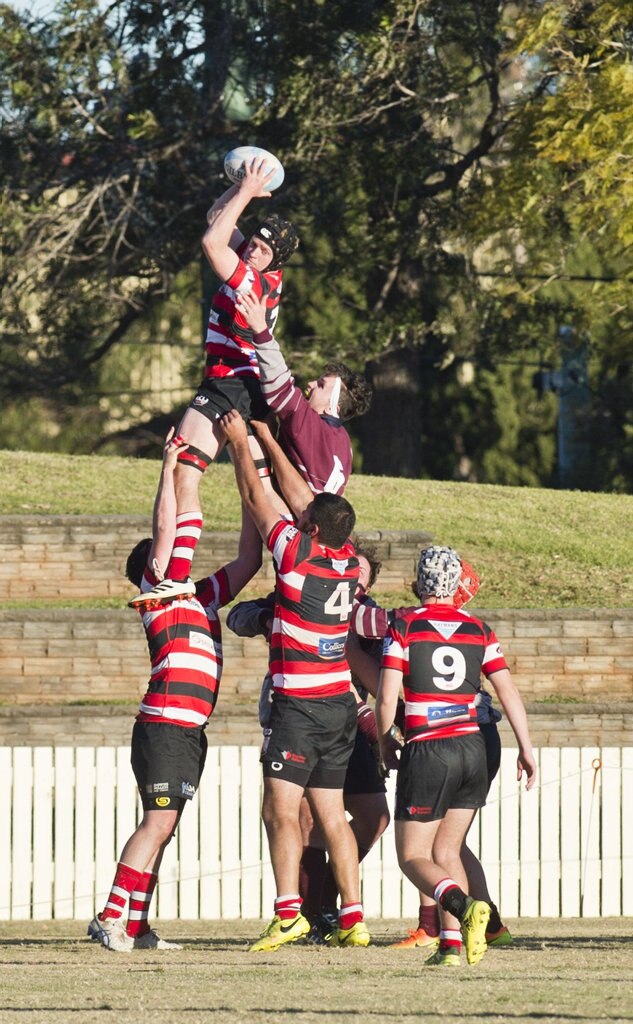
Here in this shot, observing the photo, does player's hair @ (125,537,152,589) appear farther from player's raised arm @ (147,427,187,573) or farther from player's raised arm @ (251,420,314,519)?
player's raised arm @ (251,420,314,519)

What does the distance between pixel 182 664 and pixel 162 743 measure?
0.39 metres

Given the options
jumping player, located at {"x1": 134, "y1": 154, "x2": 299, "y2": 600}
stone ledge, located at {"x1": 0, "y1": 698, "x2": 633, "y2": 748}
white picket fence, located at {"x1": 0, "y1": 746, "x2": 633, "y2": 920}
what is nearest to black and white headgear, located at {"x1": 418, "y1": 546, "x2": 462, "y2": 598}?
jumping player, located at {"x1": 134, "y1": 154, "x2": 299, "y2": 600}

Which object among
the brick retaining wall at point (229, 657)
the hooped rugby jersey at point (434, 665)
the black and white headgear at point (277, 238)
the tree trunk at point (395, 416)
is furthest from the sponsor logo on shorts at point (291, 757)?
the tree trunk at point (395, 416)

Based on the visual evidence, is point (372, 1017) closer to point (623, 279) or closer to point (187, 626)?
point (187, 626)

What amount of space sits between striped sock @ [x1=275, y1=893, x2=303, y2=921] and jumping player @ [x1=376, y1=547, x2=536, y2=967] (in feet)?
1.74

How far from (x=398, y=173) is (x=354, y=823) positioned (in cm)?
1520

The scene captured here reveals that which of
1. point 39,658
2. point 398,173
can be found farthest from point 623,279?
point 39,658

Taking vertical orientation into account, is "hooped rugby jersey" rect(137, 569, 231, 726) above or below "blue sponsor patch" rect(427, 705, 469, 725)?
above

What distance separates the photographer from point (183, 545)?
7887 millimetres

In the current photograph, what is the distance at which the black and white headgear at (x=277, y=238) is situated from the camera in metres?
7.80

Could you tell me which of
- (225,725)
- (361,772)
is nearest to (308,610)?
(361,772)

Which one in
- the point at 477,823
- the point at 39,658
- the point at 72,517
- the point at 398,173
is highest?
the point at 398,173

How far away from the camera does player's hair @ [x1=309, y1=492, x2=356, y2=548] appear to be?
720 cm

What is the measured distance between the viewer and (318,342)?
23078 mm
